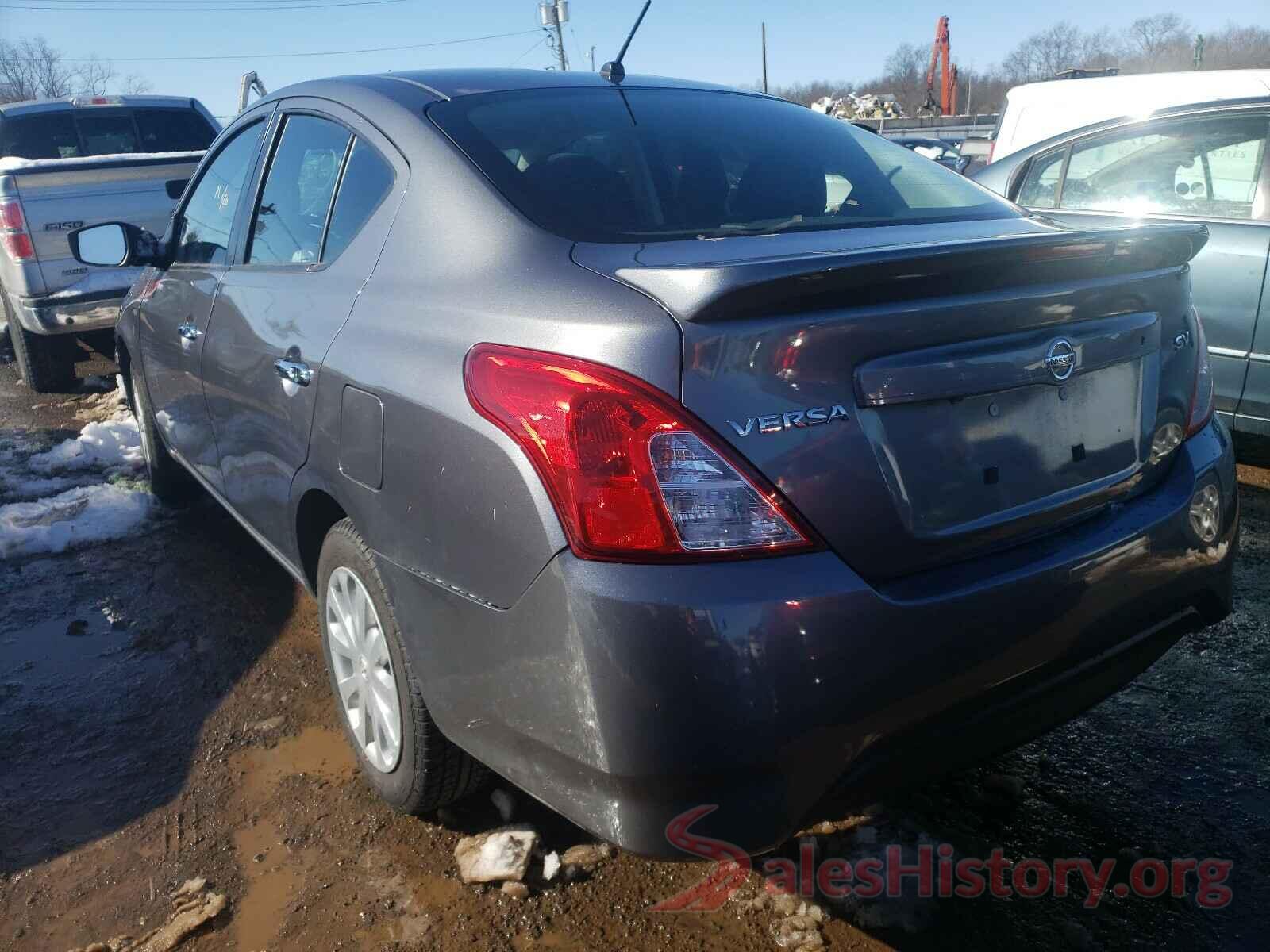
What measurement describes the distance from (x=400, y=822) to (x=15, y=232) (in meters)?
5.75

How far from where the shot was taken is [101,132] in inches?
334

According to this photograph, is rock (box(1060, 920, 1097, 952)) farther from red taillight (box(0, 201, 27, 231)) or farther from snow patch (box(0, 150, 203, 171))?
red taillight (box(0, 201, 27, 231))

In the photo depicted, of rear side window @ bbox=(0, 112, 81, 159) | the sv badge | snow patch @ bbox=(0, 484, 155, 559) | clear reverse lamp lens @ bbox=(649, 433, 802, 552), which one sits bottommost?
snow patch @ bbox=(0, 484, 155, 559)

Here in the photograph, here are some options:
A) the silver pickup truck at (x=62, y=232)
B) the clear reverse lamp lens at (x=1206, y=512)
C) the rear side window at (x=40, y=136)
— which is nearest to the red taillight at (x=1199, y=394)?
the clear reverse lamp lens at (x=1206, y=512)

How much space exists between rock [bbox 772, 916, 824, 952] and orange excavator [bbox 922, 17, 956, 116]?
49.1 meters

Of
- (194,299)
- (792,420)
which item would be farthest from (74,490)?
(792,420)

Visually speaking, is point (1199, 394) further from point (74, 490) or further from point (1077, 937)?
point (74, 490)

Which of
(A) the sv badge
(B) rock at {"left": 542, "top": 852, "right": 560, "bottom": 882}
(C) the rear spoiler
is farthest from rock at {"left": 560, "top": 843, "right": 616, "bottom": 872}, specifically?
(C) the rear spoiler

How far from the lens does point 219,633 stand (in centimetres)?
359

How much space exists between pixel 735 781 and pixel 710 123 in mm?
1714

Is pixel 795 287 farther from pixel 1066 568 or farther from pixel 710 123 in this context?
pixel 710 123

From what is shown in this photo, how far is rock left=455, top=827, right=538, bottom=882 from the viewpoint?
2250 mm

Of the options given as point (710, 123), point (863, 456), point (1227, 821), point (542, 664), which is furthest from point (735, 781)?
point (710, 123)

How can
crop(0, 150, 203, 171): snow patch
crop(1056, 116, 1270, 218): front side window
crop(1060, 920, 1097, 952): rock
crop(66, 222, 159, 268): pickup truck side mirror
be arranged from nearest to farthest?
crop(1060, 920, 1097, 952): rock → crop(66, 222, 159, 268): pickup truck side mirror → crop(1056, 116, 1270, 218): front side window → crop(0, 150, 203, 171): snow patch
